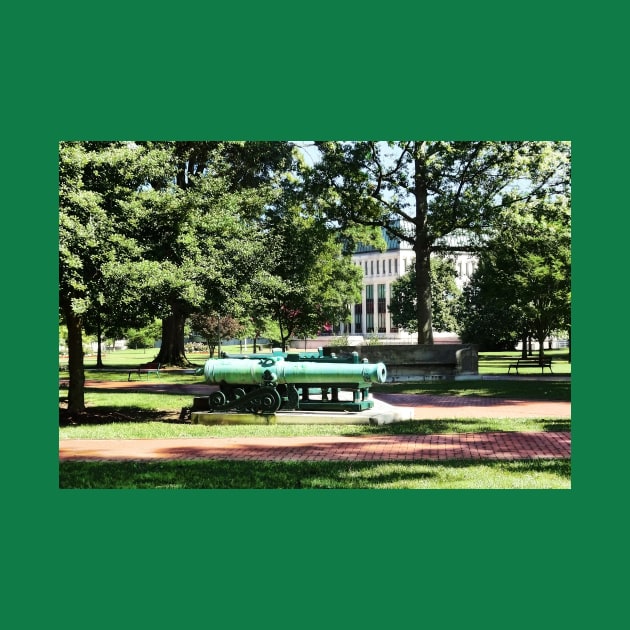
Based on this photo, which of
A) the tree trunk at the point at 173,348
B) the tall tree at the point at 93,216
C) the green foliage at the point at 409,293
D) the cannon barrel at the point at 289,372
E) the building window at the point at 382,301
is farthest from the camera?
the green foliage at the point at 409,293

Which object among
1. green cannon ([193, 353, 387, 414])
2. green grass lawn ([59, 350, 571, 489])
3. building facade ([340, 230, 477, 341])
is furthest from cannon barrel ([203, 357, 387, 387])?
building facade ([340, 230, 477, 341])

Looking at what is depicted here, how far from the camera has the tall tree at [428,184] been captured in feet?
47.8

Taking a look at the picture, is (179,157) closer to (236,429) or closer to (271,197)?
(271,197)

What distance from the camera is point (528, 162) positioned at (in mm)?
14391

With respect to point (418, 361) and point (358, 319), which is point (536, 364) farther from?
point (358, 319)

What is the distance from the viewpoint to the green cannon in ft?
41.4

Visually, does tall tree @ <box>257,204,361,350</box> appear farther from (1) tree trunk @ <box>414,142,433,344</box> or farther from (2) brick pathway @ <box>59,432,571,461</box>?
(2) brick pathway @ <box>59,432,571,461</box>

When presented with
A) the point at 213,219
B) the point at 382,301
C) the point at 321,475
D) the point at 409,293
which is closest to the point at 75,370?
the point at 213,219

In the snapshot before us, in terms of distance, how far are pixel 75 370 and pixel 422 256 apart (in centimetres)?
793

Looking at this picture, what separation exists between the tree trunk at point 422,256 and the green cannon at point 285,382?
201 inches

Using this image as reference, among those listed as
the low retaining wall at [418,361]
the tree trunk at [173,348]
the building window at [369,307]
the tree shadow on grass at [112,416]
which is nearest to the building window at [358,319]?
the building window at [369,307]

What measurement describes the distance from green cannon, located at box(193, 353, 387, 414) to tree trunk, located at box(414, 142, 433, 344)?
5.11 m

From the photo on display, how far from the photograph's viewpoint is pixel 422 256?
17.8 m

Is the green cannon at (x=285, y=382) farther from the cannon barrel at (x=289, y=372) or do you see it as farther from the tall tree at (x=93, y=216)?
the tall tree at (x=93, y=216)
